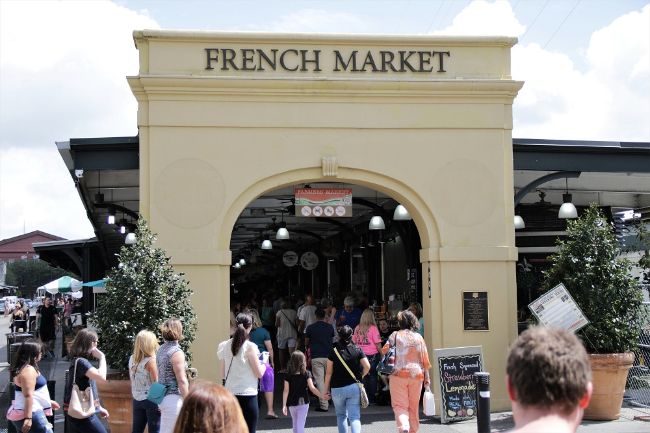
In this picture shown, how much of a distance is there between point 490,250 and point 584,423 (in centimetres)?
284

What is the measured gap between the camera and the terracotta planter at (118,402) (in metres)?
10.3

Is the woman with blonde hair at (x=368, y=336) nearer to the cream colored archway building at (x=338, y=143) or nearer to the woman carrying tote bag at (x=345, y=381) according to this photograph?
the cream colored archway building at (x=338, y=143)

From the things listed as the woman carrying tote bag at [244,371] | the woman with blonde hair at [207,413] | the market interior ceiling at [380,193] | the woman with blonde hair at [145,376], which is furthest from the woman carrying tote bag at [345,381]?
the woman with blonde hair at [207,413]

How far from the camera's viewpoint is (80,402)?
805 centimetres

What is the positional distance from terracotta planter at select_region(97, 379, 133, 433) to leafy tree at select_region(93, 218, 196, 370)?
0.87 feet

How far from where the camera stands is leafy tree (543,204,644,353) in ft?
39.1

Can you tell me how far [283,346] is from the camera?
16594mm

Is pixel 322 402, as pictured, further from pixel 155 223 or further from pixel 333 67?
pixel 333 67

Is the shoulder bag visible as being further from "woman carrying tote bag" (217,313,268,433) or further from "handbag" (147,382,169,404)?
"handbag" (147,382,169,404)

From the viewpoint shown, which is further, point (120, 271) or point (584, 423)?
point (584, 423)

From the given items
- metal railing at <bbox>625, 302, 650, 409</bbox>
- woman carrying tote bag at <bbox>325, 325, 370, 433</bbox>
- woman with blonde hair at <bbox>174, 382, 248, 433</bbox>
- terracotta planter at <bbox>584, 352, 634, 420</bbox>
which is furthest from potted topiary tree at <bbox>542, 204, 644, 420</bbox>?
woman with blonde hair at <bbox>174, 382, 248, 433</bbox>

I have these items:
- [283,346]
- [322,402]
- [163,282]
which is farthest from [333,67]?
[283,346]

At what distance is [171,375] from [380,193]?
9.60 m

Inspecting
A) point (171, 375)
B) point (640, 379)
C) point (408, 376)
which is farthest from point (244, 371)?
point (640, 379)
